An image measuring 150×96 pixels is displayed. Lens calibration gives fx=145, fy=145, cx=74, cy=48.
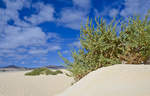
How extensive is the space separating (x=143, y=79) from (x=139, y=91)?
0.40 meters

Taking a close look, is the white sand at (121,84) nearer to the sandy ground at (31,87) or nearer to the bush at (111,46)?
the bush at (111,46)

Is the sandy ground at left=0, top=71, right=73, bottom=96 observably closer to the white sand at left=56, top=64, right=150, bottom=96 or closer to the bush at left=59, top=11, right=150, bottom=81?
the bush at left=59, top=11, right=150, bottom=81

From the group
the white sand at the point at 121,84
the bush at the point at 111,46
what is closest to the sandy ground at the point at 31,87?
the bush at the point at 111,46

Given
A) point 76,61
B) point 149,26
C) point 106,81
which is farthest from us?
point 76,61

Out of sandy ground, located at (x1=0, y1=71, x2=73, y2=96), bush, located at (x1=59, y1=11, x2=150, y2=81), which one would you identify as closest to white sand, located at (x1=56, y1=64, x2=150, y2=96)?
bush, located at (x1=59, y1=11, x2=150, y2=81)

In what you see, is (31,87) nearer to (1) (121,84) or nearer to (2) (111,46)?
(2) (111,46)

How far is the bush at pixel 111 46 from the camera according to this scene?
404 cm

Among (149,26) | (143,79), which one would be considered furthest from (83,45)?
(143,79)

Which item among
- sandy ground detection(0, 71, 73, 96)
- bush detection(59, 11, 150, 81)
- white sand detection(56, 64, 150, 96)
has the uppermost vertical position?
bush detection(59, 11, 150, 81)

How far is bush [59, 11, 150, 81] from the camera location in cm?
404

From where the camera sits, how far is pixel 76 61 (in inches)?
192

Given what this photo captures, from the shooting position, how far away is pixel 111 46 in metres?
4.21

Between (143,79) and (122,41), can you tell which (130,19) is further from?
(143,79)

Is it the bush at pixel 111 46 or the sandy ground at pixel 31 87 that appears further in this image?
the sandy ground at pixel 31 87
